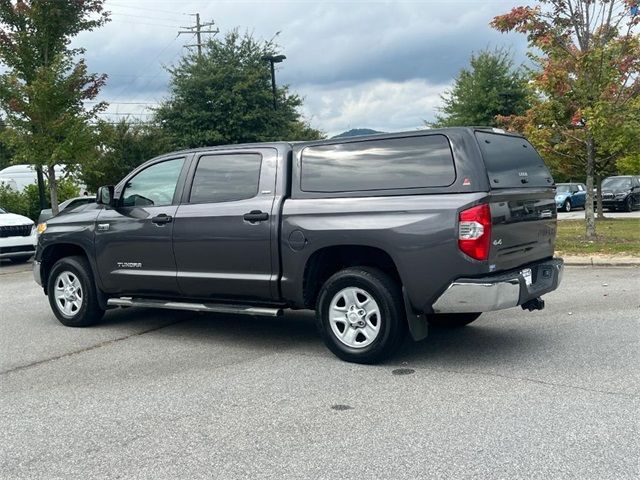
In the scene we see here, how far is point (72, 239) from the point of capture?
766 cm

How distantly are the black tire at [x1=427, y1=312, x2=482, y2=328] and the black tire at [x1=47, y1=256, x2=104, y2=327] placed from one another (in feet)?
12.2

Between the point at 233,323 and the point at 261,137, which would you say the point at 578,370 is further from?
the point at 261,137

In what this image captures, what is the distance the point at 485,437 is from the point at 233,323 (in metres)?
4.22

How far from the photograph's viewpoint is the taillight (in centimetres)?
525

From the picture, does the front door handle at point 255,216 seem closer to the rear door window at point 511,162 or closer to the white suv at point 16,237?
the rear door window at point 511,162

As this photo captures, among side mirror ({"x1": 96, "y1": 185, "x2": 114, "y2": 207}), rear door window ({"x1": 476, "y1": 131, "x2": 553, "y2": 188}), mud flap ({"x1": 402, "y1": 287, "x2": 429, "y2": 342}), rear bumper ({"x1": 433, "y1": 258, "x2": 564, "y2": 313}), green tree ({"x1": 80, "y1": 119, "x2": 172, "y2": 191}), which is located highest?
green tree ({"x1": 80, "y1": 119, "x2": 172, "y2": 191})

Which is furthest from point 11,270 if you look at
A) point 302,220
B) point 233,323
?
point 302,220

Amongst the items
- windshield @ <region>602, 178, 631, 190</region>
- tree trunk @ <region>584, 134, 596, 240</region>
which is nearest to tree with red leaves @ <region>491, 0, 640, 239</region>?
tree trunk @ <region>584, 134, 596, 240</region>

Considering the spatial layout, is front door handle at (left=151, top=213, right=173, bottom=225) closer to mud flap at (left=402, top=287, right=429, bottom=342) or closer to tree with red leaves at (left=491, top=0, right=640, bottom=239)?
mud flap at (left=402, top=287, right=429, bottom=342)

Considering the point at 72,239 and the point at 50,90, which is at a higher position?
the point at 50,90

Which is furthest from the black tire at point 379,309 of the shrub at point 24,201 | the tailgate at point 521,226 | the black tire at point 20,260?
the shrub at point 24,201

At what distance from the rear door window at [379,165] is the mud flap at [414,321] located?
0.95 meters

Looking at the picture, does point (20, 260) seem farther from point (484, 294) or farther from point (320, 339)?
point (484, 294)

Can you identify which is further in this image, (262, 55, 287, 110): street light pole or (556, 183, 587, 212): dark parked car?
(556, 183, 587, 212): dark parked car
